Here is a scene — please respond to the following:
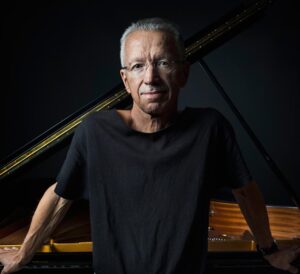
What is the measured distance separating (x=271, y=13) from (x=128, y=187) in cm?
333

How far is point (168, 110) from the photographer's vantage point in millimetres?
1450

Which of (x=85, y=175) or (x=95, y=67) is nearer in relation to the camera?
(x=85, y=175)

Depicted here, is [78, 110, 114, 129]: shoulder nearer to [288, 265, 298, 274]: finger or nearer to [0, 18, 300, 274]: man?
[0, 18, 300, 274]: man

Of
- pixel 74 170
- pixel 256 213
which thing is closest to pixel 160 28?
pixel 74 170

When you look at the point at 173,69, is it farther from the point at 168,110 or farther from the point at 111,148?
the point at 111,148

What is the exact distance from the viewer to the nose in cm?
138

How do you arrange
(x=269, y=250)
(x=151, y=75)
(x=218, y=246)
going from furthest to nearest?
1. (x=218, y=246)
2. (x=269, y=250)
3. (x=151, y=75)

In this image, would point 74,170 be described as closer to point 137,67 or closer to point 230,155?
point 137,67

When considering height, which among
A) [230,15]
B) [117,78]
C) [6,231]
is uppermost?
[117,78]

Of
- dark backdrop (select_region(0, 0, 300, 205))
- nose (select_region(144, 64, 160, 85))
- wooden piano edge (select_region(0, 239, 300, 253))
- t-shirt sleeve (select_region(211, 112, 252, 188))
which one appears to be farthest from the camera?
dark backdrop (select_region(0, 0, 300, 205))

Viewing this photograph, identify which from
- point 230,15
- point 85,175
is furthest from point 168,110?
point 230,15

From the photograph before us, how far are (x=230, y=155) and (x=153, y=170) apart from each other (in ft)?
0.90

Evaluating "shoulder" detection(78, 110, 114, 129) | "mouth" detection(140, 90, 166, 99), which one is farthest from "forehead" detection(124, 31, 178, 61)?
"shoulder" detection(78, 110, 114, 129)

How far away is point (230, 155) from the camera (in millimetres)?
1505
